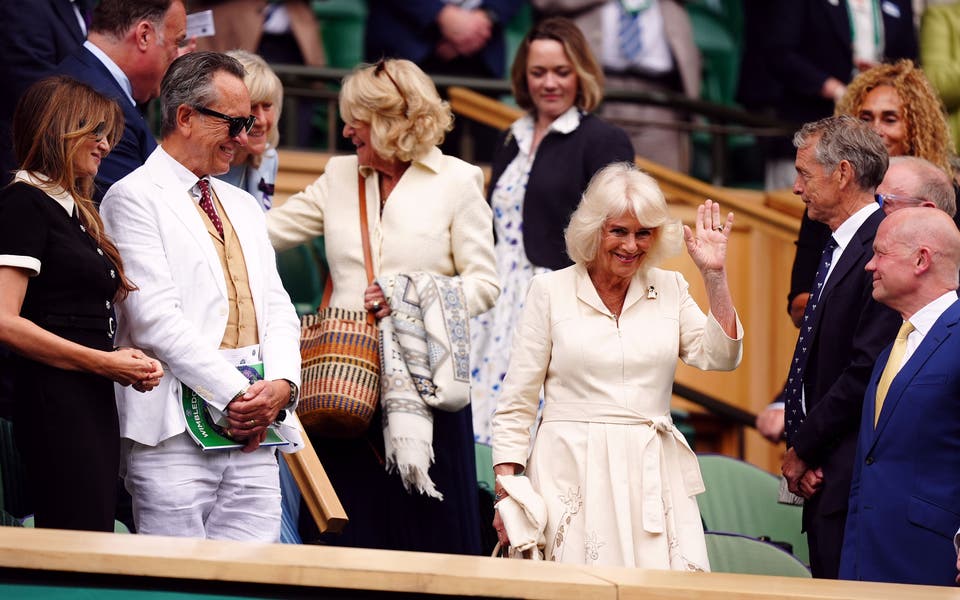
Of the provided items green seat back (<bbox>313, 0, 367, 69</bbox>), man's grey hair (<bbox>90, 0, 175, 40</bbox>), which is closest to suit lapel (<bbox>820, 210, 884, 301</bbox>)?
man's grey hair (<bbox>90, 0, 175, 40</bbox>)

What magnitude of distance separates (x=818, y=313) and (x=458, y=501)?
124 centimetres

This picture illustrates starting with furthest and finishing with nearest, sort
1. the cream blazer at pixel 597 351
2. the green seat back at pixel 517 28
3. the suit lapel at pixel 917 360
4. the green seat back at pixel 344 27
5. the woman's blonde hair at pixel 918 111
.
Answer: the green seat back at pixel 517 28, the green seat back at pixel 344 27, the woman's blonde hair at pixel 918 111, the cream blazer at pixel 597 351, the suit lapel at pixel 917 360

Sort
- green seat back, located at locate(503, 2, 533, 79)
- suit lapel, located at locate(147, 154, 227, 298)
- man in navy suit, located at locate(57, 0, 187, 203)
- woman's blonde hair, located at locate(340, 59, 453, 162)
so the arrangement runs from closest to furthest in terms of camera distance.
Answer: suit lapel, located at locate(147, 154, 227, 298) < man in navy suit, located at locate(57, 0, 187, 203) < woman's blonde hair, located at locate(340, 59, 453, 162) < green seat back, located at locate(503, 2, 533, 79)

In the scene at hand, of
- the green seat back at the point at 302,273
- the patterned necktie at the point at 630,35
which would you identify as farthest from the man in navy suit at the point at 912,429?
the patterned necktie at the point at 630,35

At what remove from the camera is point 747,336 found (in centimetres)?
821

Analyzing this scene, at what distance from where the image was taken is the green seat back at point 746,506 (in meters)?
6.64

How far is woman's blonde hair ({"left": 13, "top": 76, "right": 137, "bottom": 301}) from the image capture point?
14.0 ft

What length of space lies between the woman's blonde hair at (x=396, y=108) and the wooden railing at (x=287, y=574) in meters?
1.86

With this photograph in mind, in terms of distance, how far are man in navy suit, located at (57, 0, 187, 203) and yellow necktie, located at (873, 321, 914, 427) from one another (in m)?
2.21

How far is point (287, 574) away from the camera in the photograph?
11.4 feet

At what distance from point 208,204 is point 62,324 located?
0.59 metres

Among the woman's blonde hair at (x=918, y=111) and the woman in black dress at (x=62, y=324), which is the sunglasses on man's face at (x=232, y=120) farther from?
the woman's blonde hair at (x=918, y=111)

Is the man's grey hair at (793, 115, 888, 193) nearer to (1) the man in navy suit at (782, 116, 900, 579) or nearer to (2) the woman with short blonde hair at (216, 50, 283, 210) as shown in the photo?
(1) the man in navy suit at (782, 116, 900, 579)

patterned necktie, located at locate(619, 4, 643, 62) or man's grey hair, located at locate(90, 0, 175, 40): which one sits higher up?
patterned necktie, located at locate(619, 4, 643, 62)
